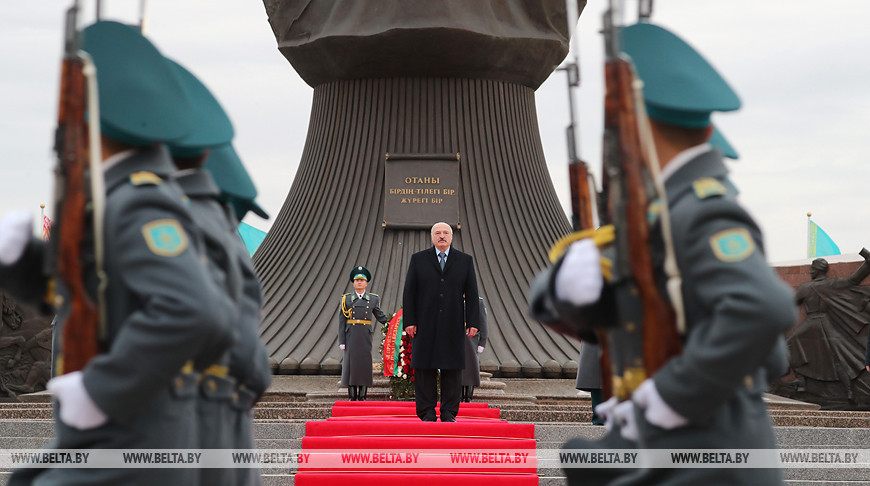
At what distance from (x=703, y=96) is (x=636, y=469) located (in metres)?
0.84

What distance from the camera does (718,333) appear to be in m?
2.32

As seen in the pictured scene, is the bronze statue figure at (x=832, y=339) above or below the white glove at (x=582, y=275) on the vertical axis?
above

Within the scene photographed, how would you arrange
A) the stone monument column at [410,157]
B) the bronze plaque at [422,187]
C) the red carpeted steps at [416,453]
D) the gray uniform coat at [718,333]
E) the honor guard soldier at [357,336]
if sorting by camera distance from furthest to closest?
the bronze plaque at [422,187], the stone monument column at [410,157], the honor guard soldier at [357,336], the red carpeted steps at [416,453], the gray uniform coat at [718,333]

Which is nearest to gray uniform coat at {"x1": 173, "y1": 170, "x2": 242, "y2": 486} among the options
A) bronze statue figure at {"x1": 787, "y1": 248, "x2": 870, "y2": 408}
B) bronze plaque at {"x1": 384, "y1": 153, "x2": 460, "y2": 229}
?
bronze statue figure at {"x1": 787, "y1": 248, "x2": 870, "y2": 408}

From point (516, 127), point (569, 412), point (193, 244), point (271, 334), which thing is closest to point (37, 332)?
point (271, 334)

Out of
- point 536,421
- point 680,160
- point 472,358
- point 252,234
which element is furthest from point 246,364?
point 252,234

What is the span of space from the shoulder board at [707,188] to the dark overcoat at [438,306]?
17.6 feet

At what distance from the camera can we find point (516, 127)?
47.0 ft

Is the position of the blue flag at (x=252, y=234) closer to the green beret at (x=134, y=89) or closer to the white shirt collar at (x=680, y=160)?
the green beret at (x=134, y=89)

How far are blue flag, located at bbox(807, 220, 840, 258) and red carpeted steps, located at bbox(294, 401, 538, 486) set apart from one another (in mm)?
12254

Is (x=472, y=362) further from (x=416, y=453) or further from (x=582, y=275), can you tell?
(x=582, y=275)

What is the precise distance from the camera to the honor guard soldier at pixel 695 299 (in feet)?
7.66

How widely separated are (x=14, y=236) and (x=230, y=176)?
0.90 meters

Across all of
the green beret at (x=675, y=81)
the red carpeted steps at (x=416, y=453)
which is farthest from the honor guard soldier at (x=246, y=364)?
the red carpeted steps at (x=416, y=453)
